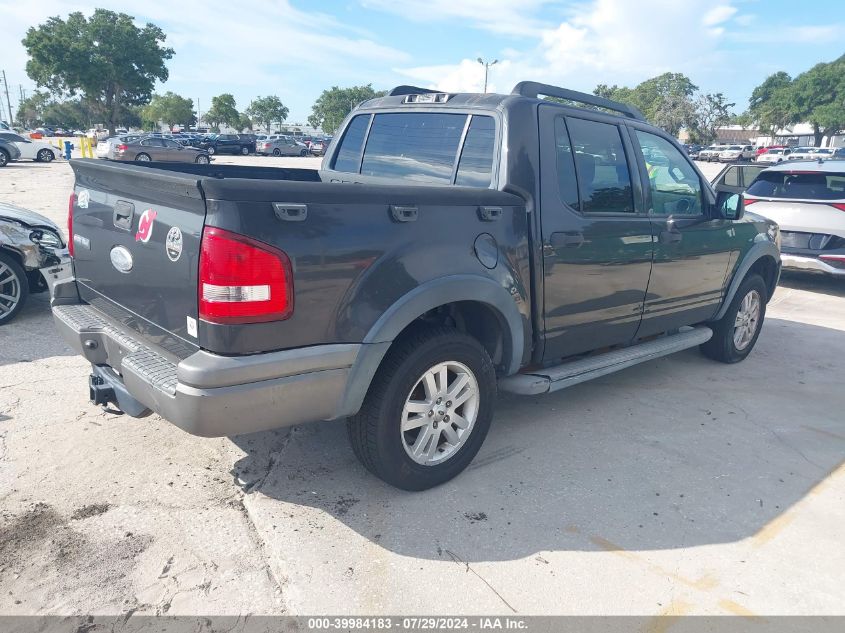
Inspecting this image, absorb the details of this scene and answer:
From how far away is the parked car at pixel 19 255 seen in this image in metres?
5.39

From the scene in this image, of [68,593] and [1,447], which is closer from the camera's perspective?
[68,593]

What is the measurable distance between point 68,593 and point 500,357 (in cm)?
222

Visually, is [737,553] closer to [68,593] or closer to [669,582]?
[669,582]

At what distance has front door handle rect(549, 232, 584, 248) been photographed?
3.44 metres

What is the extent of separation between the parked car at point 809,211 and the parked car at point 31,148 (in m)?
28.8

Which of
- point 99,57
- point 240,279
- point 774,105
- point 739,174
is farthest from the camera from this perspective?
point 774,105

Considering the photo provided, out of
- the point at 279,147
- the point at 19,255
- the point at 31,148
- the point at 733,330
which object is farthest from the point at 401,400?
the point at 279,147

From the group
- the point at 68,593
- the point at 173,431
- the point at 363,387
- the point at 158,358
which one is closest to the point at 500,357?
the point at 363,387

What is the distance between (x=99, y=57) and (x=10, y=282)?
6826 cm

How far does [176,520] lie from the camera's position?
2.91 meters

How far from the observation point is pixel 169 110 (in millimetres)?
92750

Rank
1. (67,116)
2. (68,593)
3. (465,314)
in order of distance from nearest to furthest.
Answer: (68,593) < (465,314) < (67,116)

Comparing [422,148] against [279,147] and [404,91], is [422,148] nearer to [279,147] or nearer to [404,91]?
[404,91]

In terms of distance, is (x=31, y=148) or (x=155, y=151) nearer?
(x=31, y=148)
